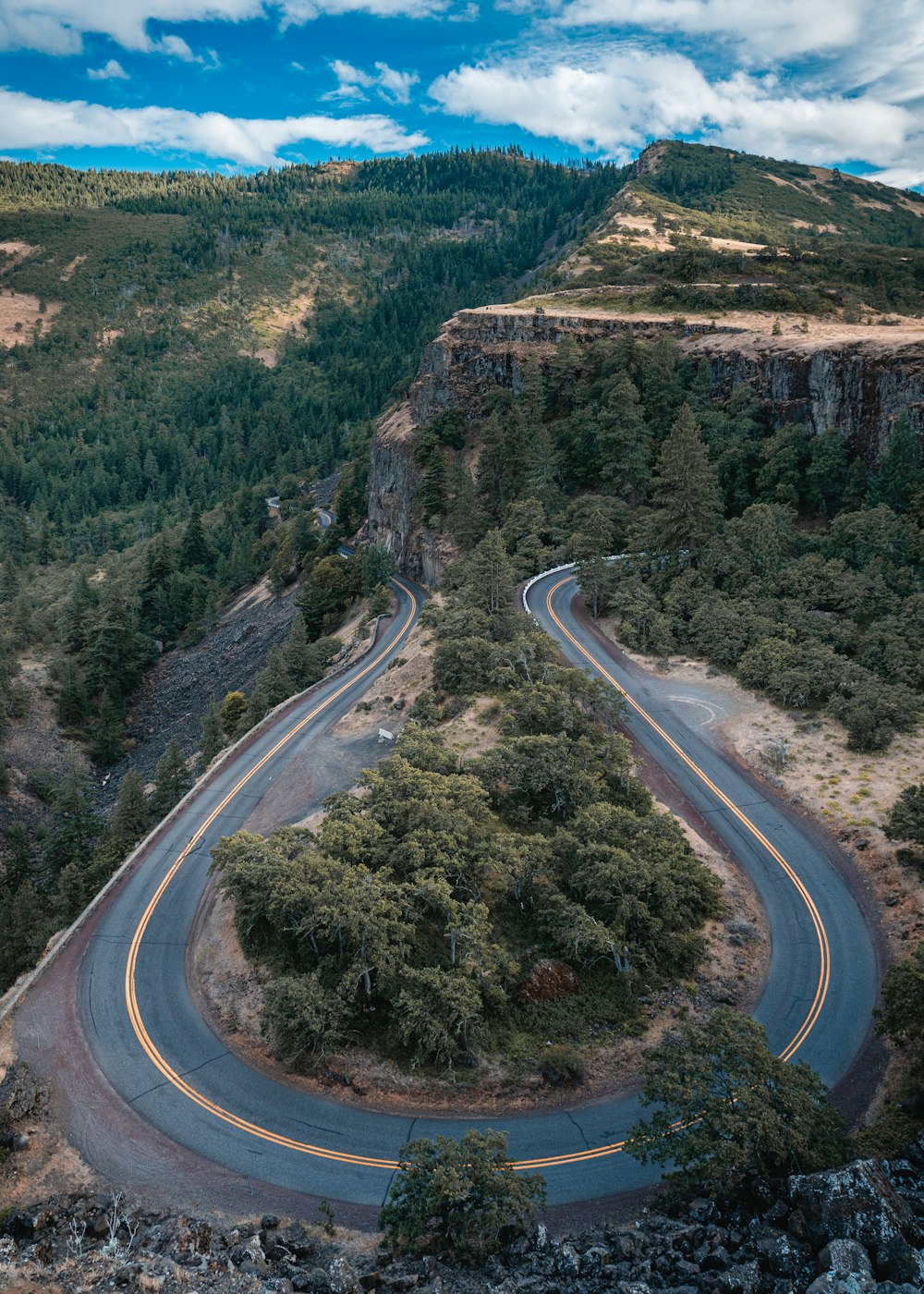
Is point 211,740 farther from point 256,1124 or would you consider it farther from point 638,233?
point 638,233

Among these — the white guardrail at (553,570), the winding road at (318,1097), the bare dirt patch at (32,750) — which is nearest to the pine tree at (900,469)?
the white guardrail at (553,570)

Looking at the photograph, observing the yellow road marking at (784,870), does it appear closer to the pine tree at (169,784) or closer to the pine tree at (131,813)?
the pine tree at (169,784)

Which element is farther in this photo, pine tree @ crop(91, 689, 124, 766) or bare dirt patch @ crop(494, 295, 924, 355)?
pine tree @ crop(91, 689, 124, 766)

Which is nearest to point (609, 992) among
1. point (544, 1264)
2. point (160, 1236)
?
point (544, 1264)

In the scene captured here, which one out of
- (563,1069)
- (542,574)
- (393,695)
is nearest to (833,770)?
(563,1069)

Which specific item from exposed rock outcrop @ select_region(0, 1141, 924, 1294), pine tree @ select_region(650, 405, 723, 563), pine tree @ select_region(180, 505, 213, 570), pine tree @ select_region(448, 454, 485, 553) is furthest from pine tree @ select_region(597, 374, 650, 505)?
pine tree @ select_region(180, 505, 213, 570)

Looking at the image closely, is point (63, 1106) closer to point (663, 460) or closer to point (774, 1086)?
point (774, 1086)

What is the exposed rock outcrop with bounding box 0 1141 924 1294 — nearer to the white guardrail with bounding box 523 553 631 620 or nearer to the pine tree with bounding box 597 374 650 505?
the white guardrail with bounding box 523 553 631 620

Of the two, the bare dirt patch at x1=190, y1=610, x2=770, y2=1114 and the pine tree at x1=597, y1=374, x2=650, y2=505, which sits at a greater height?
the pine tree at x1=597, y1=374, x2=650, y2=505
